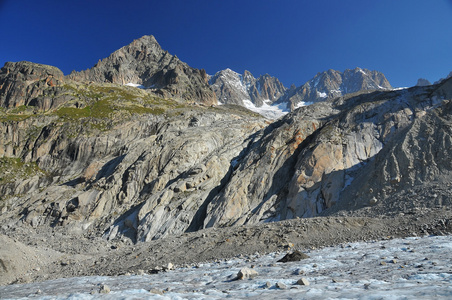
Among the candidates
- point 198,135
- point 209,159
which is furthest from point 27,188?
point 209,159

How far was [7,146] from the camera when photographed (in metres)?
89.5

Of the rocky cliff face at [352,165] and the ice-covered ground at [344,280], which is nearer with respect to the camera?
A: the ice-covered ground at [344,280]

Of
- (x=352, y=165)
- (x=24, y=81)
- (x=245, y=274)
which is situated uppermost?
(x=24, y=81)

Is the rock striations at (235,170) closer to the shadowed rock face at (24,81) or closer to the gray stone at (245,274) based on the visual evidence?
the gray stone at (245,274)

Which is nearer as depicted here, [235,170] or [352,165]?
[352,165]

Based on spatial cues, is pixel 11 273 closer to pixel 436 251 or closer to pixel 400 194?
pixel 436 251

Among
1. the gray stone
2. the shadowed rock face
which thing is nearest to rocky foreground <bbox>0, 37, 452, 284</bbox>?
the gray stone

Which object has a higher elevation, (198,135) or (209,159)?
(198,135)

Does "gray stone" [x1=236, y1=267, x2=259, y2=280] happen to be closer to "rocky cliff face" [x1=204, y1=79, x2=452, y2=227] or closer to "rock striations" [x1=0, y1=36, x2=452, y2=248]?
"rock striations" [x1=0, y1=36, x2=452, y2=248]

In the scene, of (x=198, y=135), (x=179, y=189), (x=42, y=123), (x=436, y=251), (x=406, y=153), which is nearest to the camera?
(x=436, y=251)

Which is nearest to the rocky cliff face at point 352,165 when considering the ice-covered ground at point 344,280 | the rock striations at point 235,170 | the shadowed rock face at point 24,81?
the rock striations at point 235,170

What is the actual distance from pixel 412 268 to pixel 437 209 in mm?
13863

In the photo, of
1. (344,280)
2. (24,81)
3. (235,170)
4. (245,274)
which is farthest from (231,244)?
(24,81)

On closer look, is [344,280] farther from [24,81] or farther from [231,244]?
[24,81]
